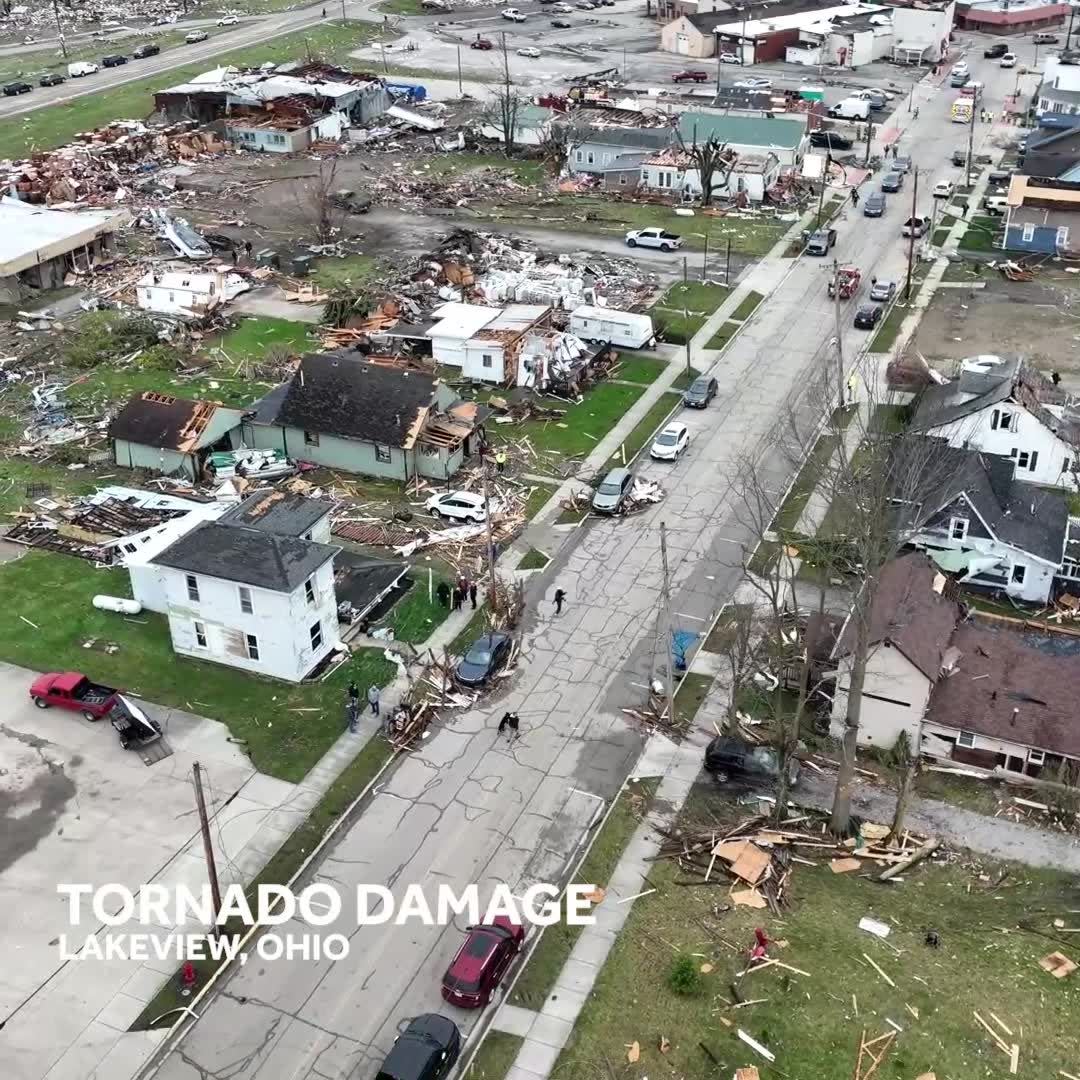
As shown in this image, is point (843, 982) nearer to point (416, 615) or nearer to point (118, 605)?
point (416, 615)

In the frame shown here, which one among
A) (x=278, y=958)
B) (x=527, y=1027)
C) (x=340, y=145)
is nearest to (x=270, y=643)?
(x=278, y=958)

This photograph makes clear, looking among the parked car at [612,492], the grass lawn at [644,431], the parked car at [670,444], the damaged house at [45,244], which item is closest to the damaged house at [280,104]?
the damaged house at [45,244]

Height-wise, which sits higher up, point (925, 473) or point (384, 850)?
point (925, 473)

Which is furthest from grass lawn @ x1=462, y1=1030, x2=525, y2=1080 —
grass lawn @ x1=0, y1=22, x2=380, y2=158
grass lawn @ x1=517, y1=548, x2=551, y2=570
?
grass lawn @ x1=0, y1=22, x2=380, y2=158

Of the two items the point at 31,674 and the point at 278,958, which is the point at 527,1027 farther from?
the point at 31,674

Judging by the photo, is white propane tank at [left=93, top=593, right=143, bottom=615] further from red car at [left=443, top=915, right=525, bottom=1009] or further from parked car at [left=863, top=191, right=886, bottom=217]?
parked car at [left=863, top=191, right=886, bottom=217]
